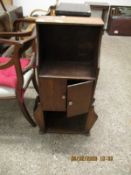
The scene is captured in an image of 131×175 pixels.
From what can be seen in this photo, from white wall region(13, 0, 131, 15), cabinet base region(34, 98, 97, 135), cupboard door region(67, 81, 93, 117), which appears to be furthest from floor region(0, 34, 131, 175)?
white wall region(13, 0, 131, 15)

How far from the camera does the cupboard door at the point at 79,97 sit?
3.47 feet

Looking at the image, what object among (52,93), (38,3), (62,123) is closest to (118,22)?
(38,3)

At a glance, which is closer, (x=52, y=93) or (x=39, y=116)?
(x=52, y=93)

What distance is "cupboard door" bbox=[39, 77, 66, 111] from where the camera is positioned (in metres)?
1.08

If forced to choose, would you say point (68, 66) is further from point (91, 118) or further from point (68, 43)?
point (91, 118)

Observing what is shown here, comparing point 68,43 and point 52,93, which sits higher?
point 68,43

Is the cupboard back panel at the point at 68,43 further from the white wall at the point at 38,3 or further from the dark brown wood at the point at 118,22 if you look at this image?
the white wall at the point at 38,3

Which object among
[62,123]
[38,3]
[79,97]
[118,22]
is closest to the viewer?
[79,97]

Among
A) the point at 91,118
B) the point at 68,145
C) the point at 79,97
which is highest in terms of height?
the point at 79,97

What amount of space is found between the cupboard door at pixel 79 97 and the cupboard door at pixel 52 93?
48 mm

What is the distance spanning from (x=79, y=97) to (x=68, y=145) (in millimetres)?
444

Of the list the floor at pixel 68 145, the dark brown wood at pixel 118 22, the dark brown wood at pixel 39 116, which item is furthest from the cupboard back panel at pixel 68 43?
the dark brown wood at pixel 118 22

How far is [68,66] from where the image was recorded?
1.20 metres

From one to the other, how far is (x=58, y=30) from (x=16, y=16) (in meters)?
1.16
